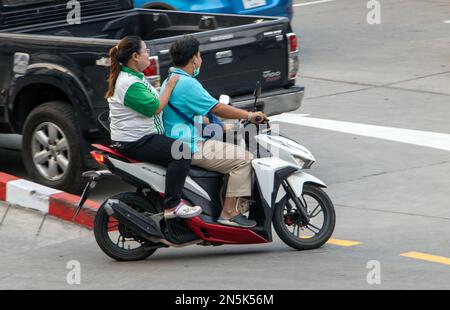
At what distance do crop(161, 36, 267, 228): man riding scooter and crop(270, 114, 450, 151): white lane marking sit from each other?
3999mm

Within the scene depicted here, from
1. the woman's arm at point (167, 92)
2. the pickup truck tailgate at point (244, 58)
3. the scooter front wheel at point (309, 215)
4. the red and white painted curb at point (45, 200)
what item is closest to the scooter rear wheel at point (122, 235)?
the woman's arm at point (167, 92)

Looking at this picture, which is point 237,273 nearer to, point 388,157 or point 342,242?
point 342,242

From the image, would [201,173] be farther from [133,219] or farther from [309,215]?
[309,215]

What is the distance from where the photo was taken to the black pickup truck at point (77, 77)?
9.81 m

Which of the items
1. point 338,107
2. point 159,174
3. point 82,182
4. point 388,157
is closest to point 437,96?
point 338,107

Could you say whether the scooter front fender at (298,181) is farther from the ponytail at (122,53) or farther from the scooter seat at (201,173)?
the ponytail at (122,53)

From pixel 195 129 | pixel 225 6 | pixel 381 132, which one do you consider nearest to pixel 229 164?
pixel 195 129

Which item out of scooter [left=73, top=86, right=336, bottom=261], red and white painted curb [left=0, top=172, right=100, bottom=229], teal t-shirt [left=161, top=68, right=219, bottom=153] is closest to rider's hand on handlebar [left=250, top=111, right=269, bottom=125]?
scooter [left=73, top=86, right=336, bottom=261]

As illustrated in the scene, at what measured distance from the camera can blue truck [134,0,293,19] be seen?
15.7 m

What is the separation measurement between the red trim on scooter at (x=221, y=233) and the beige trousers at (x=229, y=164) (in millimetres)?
251

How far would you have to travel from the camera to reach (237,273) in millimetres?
7754

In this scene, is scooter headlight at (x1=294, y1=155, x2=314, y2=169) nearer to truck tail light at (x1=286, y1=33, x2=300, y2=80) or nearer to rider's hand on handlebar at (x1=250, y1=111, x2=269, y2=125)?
rider's hand on handlebar at (x1=250, y1=111, x2=269, y2=125)
